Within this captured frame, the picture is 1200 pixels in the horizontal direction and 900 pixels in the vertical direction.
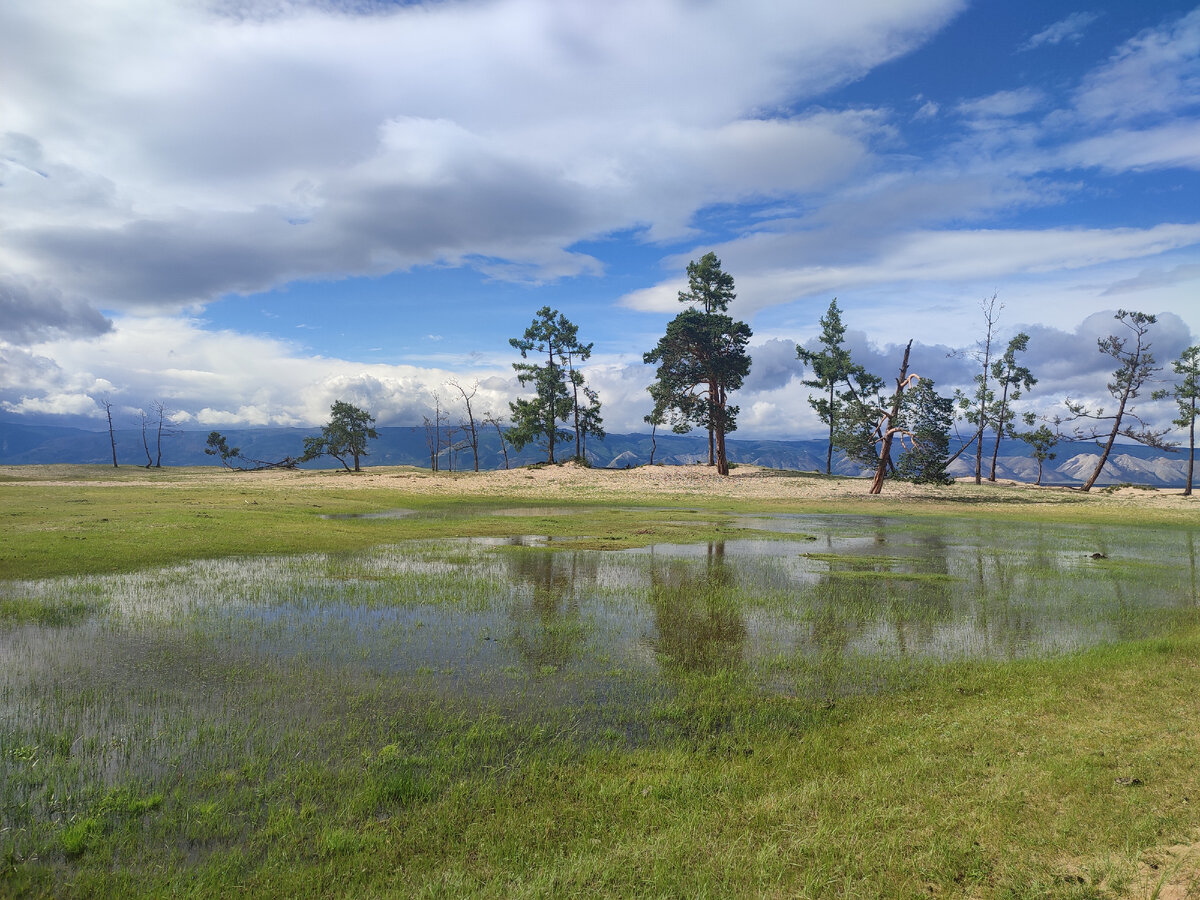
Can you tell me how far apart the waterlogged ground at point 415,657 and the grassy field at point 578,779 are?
63mm

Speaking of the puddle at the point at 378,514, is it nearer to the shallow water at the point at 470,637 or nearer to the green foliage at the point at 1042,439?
the shallow water at the point at 470,637

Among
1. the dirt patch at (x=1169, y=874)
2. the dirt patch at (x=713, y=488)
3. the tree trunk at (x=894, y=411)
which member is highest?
the tree trunk at (x=894, y=411)

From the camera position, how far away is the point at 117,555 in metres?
21.5

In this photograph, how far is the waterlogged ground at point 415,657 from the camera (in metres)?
7.10

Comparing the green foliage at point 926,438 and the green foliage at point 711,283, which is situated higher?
the green foliage at point 711,283

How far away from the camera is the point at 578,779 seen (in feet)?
24.0

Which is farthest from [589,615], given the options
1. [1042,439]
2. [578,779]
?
[1042,439]

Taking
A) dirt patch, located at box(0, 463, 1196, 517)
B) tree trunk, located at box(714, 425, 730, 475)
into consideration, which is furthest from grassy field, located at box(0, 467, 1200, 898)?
tree trunk, located at box(714, 425, 730, 475)

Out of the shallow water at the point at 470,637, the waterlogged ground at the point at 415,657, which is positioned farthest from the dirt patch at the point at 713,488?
the waterlogged ground at the point at 415,657

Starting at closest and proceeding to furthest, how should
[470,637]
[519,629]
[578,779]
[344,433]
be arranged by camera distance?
[578,779]
[470,637]
[519,629]
[344,433]

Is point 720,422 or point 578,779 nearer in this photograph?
point 578,779

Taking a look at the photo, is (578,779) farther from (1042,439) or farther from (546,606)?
(1042,439)

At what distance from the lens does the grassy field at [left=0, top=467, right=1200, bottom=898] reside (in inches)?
222

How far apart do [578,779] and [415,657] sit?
5539mm
